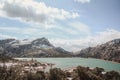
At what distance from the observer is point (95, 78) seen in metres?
100

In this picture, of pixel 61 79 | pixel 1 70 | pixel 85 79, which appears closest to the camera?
pixel 61 79

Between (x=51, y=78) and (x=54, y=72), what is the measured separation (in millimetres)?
3521

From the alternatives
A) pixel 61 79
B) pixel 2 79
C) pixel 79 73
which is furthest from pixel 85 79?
pixel 2 79

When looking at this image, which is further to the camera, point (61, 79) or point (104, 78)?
point (104, 78)

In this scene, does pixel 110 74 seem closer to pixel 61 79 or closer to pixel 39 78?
pixel 61 79

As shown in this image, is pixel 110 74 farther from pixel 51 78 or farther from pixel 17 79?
pixel 17 79

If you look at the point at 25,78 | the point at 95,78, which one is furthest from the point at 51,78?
the point at 95,78

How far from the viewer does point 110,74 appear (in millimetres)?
105750

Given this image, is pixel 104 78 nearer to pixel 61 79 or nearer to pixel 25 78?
pixel 61 79

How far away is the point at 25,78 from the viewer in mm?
98500

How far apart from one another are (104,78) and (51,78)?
2614cm

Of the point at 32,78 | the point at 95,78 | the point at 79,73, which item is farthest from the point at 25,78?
the point at 95,78

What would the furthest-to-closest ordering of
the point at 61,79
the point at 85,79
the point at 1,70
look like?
the point at 1,70 → the point at 85,79 → the point at 61,79

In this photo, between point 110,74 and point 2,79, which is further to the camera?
point 110,74
